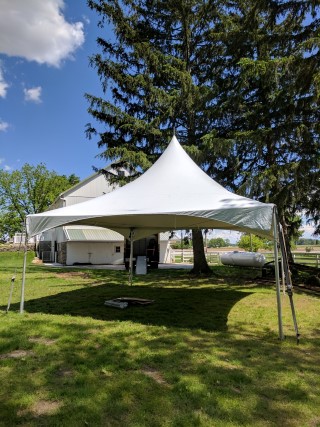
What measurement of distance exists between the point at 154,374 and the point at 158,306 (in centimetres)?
433

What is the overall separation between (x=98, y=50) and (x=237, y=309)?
12.1 m

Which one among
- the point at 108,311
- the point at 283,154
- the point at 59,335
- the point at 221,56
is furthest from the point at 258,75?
the point at 59,335

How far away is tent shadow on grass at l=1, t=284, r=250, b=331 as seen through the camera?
6922mm

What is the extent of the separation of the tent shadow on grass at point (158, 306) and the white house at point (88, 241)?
12681mm

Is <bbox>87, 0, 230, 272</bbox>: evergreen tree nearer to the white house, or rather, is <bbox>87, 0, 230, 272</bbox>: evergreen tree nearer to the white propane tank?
the white propane tank

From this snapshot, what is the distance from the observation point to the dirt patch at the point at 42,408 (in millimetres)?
3133

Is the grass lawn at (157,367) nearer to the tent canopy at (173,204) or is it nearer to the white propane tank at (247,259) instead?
the tent canopy at (173,204)

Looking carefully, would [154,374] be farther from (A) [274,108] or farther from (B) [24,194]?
(B) [24,194]

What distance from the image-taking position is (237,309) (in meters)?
8.04

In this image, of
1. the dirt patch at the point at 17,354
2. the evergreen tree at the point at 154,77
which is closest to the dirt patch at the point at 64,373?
the dirt patch at the point at 17,354

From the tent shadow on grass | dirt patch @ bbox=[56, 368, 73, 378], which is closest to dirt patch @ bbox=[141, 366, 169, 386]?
dirt patch @ bbox=[56, 368, 73, 378]

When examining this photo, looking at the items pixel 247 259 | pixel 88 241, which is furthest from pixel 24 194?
pixel 247 259

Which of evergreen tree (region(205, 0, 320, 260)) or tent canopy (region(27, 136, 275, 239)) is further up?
evergreen tree (region(205, 0, 320, 260))

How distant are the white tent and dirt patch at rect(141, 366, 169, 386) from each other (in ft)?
8.01
